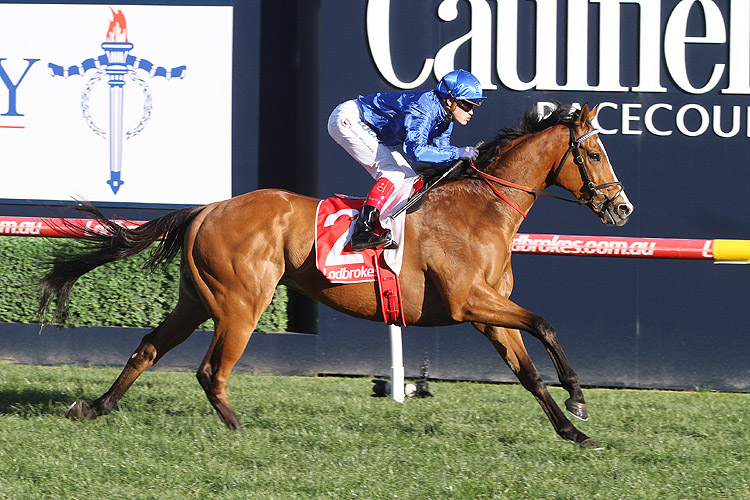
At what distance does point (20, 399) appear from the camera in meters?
6.00

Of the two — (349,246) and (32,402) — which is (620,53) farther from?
(32,402)

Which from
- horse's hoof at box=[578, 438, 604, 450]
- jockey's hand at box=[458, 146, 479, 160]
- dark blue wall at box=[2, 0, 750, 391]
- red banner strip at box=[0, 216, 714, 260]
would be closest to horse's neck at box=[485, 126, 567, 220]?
jockey's hand at box=[458, 146, 479, 160]

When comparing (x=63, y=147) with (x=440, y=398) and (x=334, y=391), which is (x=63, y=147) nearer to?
(x=334, y=391)

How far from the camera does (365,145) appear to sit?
17.4 ft

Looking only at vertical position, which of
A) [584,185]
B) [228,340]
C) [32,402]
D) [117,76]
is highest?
[117,76]

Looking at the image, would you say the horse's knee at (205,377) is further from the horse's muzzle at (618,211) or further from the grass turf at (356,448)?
the horse's muzzle at (618,211)

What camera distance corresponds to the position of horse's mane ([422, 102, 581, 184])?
5.36 metres

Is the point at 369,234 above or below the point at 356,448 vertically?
above

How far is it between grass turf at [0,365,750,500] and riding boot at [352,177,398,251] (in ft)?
3.50

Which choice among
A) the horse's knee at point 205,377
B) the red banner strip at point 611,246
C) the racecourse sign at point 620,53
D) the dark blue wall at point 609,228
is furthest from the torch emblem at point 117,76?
the horse's knee at point 205,377

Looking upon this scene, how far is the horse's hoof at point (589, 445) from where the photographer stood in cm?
482

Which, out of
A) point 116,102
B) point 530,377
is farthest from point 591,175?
point 116,102

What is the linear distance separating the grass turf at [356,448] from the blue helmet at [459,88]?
6.21 ft

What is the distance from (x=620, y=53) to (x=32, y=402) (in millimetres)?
5005
